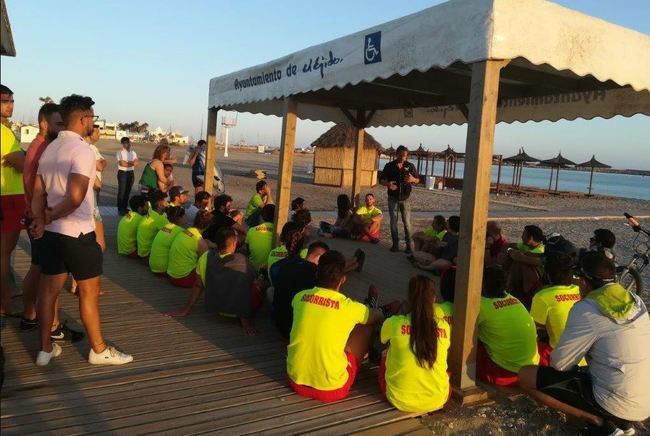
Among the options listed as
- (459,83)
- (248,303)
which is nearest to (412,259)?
(459,83)

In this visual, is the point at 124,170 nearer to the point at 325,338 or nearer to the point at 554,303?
the point at 325,338

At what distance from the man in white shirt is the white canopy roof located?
2.53 meters

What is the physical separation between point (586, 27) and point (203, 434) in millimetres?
3971

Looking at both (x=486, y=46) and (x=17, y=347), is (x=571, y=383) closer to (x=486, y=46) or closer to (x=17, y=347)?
(x=486, y=46)

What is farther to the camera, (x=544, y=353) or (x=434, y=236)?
(x=434, y=236)

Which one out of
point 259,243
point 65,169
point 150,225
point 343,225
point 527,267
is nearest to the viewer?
point 65,169

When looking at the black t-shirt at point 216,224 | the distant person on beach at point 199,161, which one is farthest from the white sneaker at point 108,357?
the distant person on beach at point 199,161

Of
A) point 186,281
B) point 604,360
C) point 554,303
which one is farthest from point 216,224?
point 604,360

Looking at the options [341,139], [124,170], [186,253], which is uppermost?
[341,139]

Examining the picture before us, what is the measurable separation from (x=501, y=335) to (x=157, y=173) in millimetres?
6979

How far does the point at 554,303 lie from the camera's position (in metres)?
3.89

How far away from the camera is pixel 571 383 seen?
3.15 m

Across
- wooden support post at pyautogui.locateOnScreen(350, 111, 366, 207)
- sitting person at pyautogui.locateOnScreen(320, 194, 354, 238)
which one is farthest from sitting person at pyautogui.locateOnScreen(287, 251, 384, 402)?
wooden support post at pyautogui.locateOnScreen(350, 111, 366, 207)

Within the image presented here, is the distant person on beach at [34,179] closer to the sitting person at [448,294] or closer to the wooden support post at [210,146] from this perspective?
the sitting person at [448,294]
